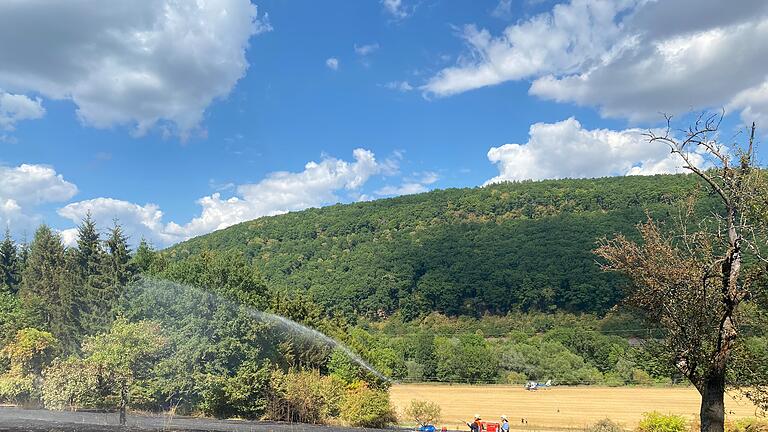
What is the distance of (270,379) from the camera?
122 ft

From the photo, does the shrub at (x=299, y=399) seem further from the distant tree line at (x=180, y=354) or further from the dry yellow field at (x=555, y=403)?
the dry yellow field at (x=555, y=403)

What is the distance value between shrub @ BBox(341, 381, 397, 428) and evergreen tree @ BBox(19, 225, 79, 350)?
26.8 m

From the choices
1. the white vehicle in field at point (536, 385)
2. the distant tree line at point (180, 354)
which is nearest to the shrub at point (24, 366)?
the distant tree line at point (180, 354)

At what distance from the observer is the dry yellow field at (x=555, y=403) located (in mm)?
43562

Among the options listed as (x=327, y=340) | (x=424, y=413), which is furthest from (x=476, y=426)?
(x=327, y=340)

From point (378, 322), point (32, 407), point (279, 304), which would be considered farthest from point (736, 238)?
point (378, 322)

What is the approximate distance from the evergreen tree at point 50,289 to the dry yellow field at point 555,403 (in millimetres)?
30969

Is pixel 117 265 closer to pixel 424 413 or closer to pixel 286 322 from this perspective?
pixel 286 322

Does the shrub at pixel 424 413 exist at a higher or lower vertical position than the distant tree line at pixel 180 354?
lower

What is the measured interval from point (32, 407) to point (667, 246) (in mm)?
44232

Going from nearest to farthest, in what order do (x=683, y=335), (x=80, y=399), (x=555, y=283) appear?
(x=683, y=335) → (x=80, y=399) → (x=555, y=283)

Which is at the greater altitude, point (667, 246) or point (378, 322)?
point (667, 246)

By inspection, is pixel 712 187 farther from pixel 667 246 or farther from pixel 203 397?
pixel 203 397

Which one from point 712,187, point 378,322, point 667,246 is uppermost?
point 712,187
